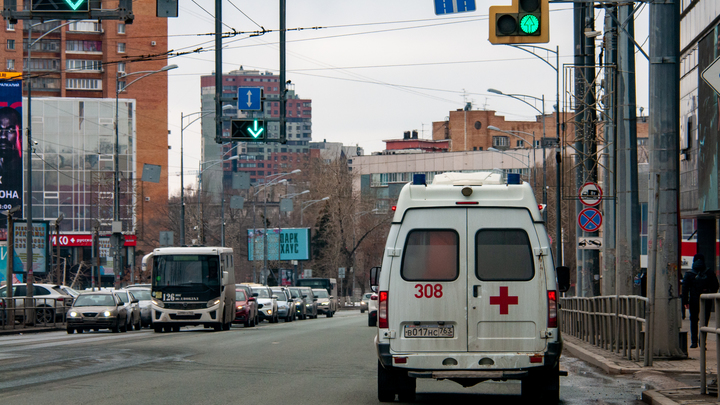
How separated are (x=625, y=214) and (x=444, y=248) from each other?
12.5 m

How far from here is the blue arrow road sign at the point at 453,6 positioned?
19922 mm

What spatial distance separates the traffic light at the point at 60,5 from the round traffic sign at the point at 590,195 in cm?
1343

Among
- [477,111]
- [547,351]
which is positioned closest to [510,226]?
[547,351]

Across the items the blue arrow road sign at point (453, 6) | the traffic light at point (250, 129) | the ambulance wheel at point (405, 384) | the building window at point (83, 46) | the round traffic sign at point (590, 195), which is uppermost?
the building window at point (83, 46)

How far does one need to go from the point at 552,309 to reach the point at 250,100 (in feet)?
54.7

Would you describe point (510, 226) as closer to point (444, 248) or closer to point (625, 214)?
point (444, 248)

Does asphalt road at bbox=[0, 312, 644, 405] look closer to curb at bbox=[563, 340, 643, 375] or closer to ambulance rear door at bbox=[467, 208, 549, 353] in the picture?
curb at bbox=[563, 340, 643, 375]

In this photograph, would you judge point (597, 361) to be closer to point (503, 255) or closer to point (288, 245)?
point (503, 255)

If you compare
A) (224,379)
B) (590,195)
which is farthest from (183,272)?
(224,379)

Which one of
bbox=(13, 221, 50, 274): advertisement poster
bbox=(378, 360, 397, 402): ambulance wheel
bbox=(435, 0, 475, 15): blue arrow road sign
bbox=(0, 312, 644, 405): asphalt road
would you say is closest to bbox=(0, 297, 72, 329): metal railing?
bbox=(13, 221, 50, 274): advertisement poster

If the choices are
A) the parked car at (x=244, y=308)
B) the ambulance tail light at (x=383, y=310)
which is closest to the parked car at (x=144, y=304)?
the parked car at (x=244, y=308)

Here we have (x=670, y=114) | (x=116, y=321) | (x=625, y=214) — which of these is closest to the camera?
(x=670, y=114)

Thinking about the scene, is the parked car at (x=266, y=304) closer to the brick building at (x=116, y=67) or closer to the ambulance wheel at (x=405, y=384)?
the ambulance wheel at (x=405, y=384)

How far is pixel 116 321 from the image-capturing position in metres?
30.6
